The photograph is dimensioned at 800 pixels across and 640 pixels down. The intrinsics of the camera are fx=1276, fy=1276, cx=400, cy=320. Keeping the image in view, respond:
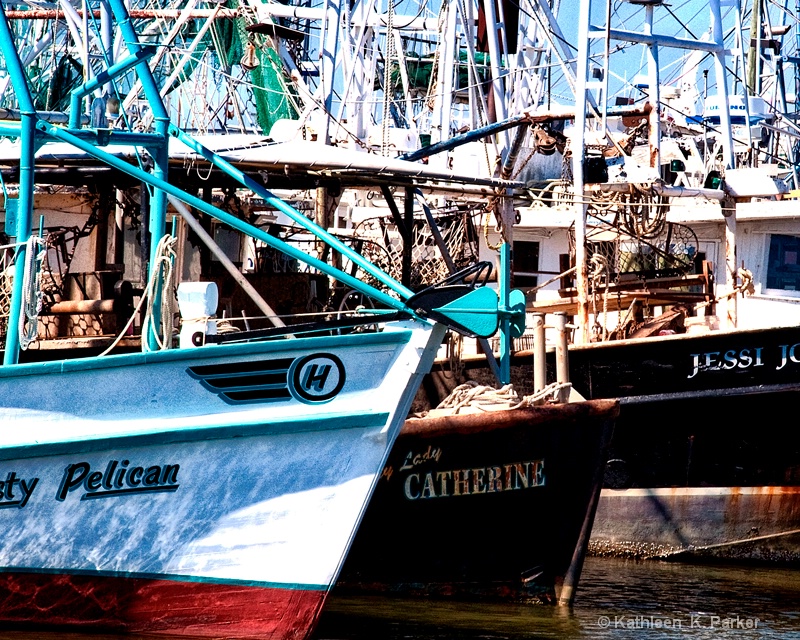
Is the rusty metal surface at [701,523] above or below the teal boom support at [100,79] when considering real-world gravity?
below

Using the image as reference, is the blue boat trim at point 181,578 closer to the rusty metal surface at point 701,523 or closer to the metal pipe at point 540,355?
the metal pipe at point 540,355

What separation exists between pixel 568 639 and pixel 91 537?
11.4ft

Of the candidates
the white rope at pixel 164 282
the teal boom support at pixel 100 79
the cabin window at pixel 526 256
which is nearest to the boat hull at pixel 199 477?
the white rope at pixel 164 282

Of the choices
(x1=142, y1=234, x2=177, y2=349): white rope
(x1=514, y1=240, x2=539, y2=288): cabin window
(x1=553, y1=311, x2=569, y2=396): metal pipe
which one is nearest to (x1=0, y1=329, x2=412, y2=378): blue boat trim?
(x1=142, y1=234, x2=177, y2=349): white rope

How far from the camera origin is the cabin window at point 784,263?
14.8 meters

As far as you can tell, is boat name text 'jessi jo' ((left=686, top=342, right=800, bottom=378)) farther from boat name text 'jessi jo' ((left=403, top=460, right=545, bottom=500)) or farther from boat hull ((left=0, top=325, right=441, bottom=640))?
boat hull ((left=0, top=325, right=441, bottom=640))

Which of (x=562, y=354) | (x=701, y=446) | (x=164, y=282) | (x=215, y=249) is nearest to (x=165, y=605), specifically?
(x=164, y=282)

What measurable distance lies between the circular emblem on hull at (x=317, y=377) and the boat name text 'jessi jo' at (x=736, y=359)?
5586mm

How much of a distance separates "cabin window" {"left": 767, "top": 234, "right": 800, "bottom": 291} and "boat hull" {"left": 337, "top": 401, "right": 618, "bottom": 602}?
516 centimetres

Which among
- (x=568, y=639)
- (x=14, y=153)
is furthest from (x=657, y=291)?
(x=14, y=153)

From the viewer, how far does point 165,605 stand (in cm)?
870

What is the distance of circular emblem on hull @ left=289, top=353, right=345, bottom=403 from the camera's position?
841 centimetres

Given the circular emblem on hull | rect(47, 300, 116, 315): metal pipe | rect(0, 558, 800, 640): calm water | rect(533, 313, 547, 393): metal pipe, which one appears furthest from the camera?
rect(533, 313, 547, 393): metal pipe

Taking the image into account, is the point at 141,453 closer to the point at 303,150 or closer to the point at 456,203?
the point at 303,150
